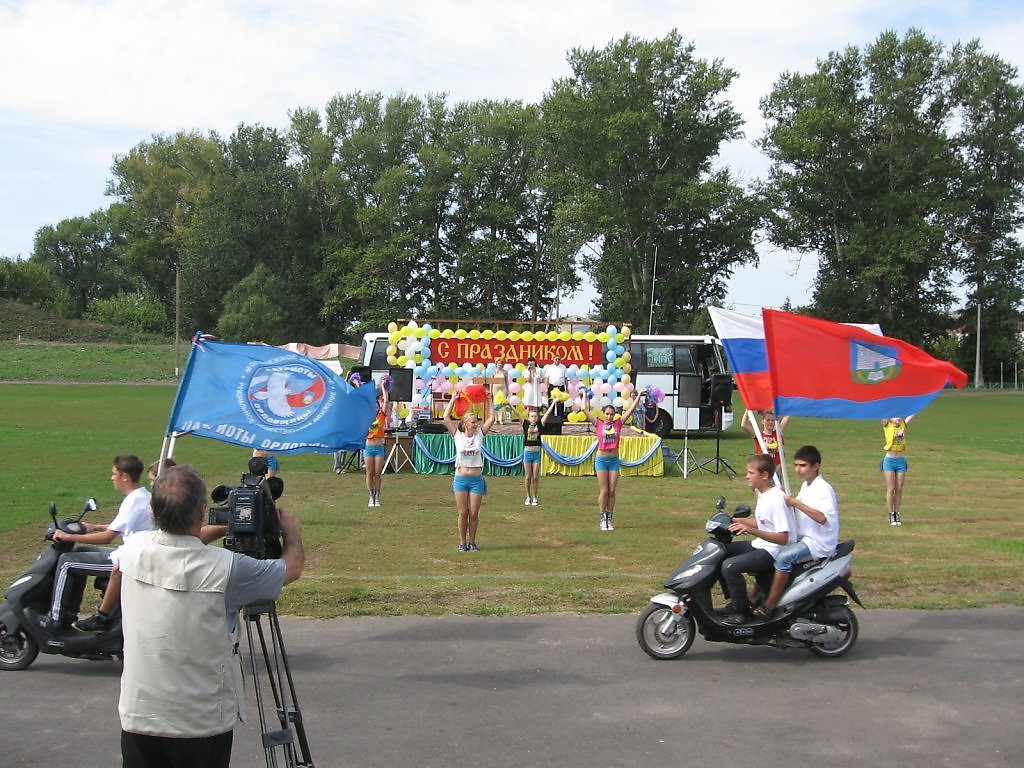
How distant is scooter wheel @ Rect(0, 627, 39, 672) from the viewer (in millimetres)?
6809

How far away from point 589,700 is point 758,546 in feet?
6.57

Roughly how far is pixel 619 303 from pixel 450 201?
16.0 meters

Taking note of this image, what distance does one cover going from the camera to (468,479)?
37.8ft

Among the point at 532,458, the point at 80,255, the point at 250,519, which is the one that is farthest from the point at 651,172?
the point at 80,255

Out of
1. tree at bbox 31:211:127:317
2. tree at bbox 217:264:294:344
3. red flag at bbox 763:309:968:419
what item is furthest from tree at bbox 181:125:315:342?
red flag at bbox 763:309:968:419

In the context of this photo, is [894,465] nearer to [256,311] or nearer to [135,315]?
[256,311]

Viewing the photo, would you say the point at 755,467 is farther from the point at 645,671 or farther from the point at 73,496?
the point at 73,496

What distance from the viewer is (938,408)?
4394 cm

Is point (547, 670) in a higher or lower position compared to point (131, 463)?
lower

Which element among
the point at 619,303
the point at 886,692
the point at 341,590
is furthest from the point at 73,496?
the point at 619,303

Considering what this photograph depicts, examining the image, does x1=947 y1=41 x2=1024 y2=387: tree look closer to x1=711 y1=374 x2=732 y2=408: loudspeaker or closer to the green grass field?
the green grass field

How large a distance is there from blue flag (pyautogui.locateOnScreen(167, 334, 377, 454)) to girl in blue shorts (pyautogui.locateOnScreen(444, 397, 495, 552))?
224 centimetres

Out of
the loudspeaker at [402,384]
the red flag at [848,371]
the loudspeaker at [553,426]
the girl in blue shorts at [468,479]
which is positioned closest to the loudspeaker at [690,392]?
the loudspeaker at [553,426]

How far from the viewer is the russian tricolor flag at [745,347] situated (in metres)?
10.9
